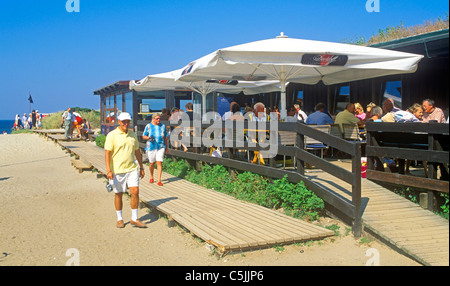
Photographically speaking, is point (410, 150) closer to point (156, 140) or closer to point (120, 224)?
point (120, 224)

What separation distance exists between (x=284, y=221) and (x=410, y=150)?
2.01 m

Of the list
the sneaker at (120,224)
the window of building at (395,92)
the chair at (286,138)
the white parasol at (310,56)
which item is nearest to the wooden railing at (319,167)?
the chair at (286,138)

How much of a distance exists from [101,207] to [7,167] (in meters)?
8.71

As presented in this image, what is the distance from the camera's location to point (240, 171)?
9.21 m

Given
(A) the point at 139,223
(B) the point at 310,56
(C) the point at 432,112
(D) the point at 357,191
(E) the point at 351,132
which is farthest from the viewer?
(E) the point at 351,132

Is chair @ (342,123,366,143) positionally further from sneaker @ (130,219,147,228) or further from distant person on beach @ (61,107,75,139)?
distant person on beach @ (61,107,75,139)

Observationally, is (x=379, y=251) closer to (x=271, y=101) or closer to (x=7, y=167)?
(x=271, y=101)

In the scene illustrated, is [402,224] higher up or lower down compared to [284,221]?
higher up

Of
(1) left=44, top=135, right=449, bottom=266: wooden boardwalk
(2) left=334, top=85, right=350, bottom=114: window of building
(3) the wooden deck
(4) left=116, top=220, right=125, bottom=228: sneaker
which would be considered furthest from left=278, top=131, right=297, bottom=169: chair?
(2) left=334, top=85, right=350, bottom=114: window of building

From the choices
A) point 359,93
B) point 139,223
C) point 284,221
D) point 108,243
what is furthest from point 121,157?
point 359,93

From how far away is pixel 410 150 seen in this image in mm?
6203

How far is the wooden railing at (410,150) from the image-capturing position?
5.81 metres

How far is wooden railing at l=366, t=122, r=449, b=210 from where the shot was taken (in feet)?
19.1

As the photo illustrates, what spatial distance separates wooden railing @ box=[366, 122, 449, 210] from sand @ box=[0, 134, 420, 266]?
1168 millimetres
